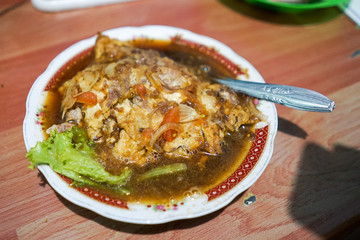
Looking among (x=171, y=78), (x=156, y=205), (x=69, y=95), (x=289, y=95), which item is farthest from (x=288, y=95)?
(x=69, y=95)

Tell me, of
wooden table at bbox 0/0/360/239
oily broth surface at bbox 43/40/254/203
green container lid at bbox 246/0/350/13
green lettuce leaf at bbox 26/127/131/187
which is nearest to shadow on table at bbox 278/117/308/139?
wooden table at bbox 0/0/360/239

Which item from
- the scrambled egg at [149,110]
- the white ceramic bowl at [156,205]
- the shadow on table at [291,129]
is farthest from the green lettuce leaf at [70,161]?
the shadow on table at [291,129]

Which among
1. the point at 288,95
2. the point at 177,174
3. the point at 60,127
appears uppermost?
the point at 288,95

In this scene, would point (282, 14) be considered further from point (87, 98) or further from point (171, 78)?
point (87, 98)

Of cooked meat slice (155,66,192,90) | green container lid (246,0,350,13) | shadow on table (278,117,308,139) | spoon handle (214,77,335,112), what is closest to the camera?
spoon handle (214,77,335,112)

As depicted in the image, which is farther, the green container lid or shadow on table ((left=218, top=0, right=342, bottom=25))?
shadow on table ((left=218, top=0, right=342, bottom=25))

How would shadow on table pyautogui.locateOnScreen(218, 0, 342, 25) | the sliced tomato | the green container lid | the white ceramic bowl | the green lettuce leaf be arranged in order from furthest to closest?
1. shadow on table pyautogui.locateOnScreen(218, 0, 342, 25)
2. the green container lid
3. the sliced tomato
4. the green lettuce leaf
5. the white ceramic bowl

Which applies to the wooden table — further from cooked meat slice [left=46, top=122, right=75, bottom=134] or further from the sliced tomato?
the sliced tomato
